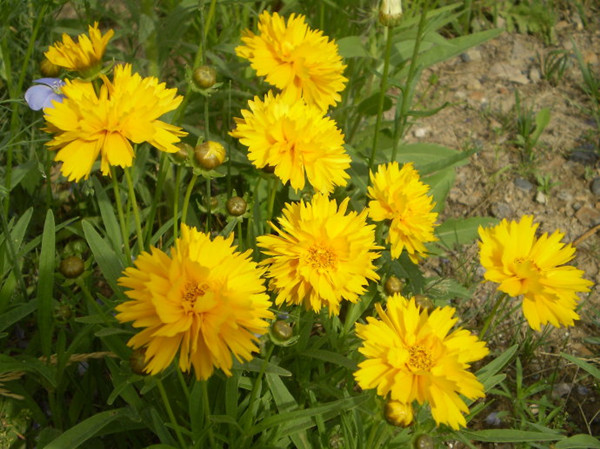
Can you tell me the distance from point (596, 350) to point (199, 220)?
129 centimetres

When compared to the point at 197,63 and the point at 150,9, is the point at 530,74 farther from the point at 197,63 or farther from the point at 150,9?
the point at 197,63

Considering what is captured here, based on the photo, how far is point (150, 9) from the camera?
1.96m

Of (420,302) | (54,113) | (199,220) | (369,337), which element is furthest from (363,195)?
(54,113)

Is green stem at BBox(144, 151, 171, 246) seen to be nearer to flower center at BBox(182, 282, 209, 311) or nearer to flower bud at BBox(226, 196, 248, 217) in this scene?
flower bud at BBox(226, 196, 248, 217)

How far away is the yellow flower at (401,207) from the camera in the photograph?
1400 millimetres

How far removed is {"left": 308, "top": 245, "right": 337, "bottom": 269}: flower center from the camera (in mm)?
1225

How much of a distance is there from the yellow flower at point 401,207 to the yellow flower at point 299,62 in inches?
10.5

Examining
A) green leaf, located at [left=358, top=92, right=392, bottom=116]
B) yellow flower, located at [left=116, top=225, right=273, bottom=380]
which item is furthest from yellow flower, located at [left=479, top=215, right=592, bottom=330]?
green leaf, located at [left=358, top=92, right=392, bottom=116]

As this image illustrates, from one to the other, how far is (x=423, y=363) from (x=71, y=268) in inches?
25.5

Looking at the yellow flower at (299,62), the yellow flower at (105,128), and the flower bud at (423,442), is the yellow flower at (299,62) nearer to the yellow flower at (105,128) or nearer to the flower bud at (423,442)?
the yellow flower at (105,128)

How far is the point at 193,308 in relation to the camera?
1000 mm

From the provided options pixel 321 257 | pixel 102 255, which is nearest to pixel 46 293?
pixel 102 255

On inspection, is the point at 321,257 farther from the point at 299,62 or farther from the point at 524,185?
the point at 524,185

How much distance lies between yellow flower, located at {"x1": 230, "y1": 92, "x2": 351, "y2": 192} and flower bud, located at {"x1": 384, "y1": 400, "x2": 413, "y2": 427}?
0.46 meters
